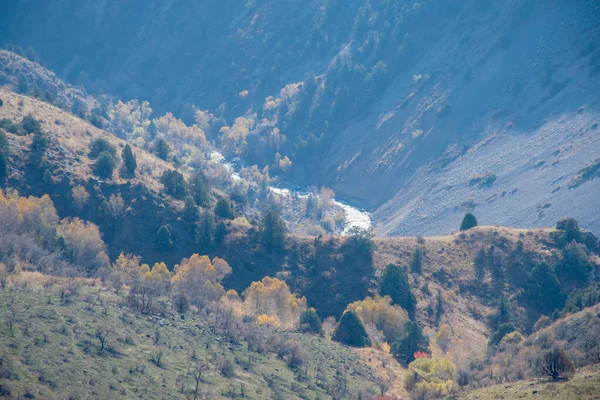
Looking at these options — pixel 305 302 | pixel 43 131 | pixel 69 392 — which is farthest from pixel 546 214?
pixel 69 392

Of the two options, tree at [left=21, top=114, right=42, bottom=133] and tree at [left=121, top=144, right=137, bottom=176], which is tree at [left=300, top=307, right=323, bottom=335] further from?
tree at [left=21, top=114, right=42, bottom=133]

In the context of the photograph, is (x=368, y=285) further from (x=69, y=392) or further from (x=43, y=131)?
(x=69, y=392)

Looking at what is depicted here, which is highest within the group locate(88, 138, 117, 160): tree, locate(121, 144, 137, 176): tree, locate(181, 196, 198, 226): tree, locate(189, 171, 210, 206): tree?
locate(88, 138, 117, 160): tree

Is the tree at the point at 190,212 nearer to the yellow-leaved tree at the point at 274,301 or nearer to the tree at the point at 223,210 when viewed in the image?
the tree at the point at 223,210

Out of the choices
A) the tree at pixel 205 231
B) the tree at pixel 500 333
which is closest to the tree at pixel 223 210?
the tree at pixel 205 231

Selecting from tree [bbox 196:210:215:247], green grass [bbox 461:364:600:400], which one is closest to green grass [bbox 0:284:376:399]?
green grass [bbox 461:364:600:400]
